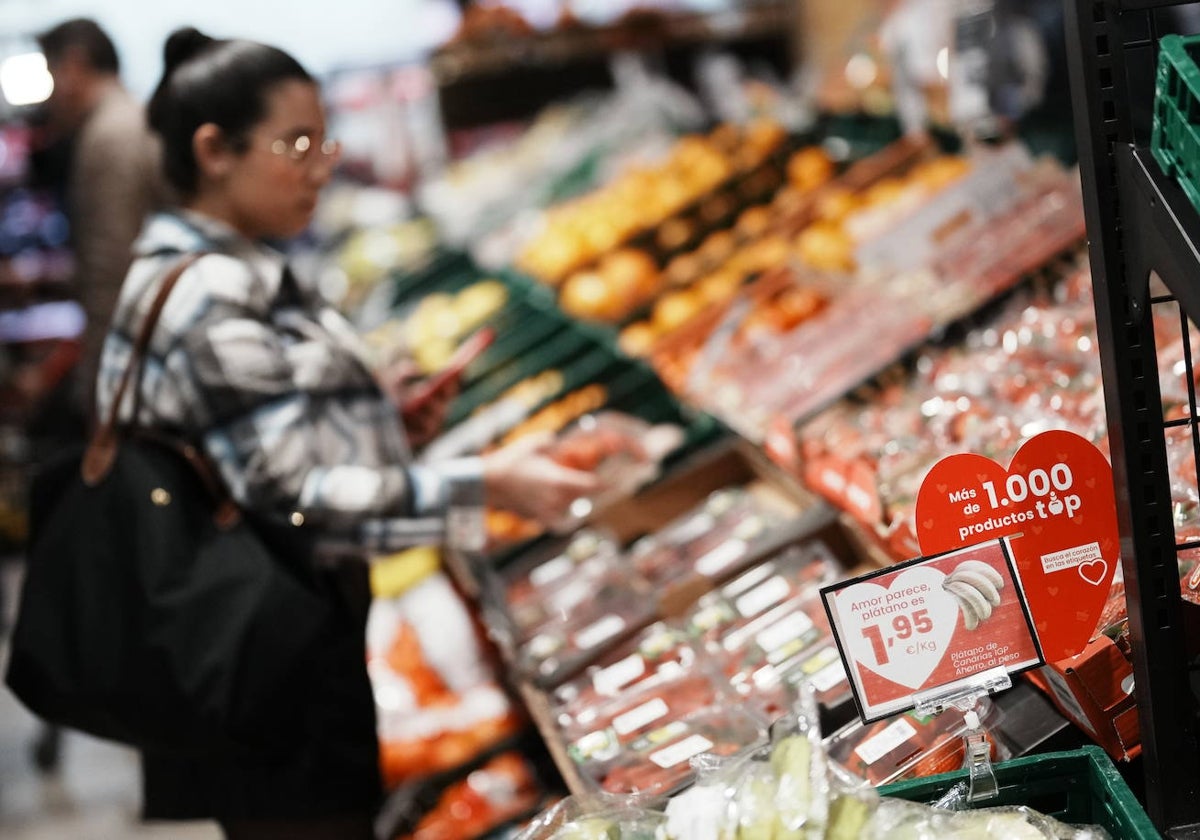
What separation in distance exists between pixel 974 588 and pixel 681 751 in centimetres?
62

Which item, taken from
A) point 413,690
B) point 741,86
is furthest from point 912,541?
point 741,86

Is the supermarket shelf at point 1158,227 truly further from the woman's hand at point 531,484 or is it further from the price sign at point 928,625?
the woman's hand at point 531,484

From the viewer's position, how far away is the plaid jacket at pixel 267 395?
1.95m

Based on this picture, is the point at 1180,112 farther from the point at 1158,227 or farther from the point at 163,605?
the point at 163,605

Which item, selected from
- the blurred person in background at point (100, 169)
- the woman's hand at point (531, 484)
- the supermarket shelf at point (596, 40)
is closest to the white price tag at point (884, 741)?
the woman's hand at point (531, 484)

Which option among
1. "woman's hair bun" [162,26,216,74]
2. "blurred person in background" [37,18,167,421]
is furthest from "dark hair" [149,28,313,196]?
"blurred person in background" [37,18,167,421]

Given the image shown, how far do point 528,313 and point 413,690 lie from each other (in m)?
1.38

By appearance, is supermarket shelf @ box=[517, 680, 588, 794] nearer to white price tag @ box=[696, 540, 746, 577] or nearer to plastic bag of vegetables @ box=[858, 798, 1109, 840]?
white price tag @ box=[696, 540, 746, 577]

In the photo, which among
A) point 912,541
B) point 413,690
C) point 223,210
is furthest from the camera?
point 413,690

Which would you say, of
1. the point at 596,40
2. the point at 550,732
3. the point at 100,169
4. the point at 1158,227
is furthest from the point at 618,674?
the point at 596,40

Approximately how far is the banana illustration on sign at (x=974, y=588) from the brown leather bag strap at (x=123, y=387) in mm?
1306

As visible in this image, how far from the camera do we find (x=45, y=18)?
315 inches

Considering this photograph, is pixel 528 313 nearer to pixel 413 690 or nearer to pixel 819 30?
pixel 413 690

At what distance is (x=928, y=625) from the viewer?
1.19 m
